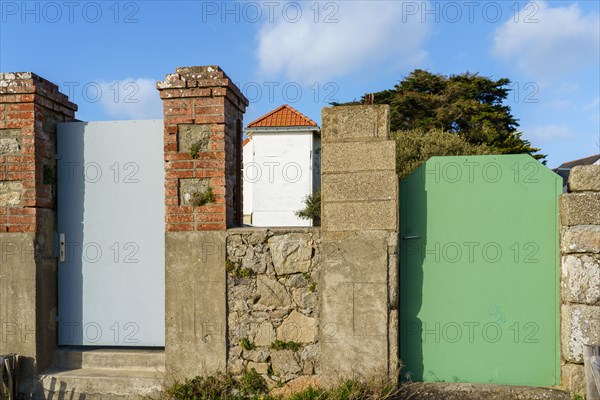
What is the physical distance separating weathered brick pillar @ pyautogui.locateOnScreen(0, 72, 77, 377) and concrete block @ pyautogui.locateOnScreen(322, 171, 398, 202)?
2.73 metres

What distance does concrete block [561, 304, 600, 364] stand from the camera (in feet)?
12.7

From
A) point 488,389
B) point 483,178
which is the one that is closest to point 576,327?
point 488,389

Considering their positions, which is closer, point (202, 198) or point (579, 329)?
point (579, 329)

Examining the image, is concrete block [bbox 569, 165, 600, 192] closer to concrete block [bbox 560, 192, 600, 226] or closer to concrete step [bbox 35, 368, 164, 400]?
concrete block [bbox 560, 192, 600, 226]

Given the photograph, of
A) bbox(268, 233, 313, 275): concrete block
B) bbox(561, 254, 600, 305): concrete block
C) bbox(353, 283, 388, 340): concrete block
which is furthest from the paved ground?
bbox(268, 233, 313, 275): concrete block

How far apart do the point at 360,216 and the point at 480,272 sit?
118 centimetres

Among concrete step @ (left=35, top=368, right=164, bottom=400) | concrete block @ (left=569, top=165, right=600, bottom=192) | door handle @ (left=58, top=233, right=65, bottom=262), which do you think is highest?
concrete block @ (left=569, top=165, right=600, bottom=192)

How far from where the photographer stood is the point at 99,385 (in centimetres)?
441

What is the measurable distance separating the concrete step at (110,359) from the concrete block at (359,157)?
2.38 meters

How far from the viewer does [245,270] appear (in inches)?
169

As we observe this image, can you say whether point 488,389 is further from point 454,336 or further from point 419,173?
point 419,173

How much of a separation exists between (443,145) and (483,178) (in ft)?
36.6

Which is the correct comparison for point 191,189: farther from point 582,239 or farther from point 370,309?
point 582,239

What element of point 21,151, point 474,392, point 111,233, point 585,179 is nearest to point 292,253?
point 111,233
